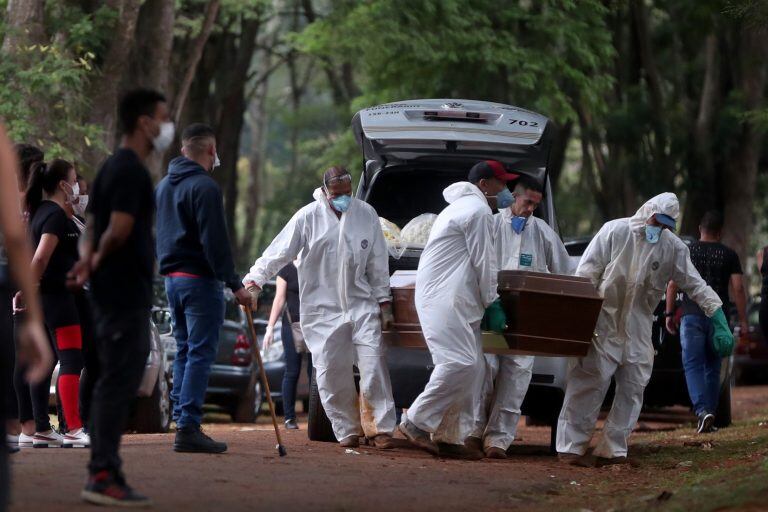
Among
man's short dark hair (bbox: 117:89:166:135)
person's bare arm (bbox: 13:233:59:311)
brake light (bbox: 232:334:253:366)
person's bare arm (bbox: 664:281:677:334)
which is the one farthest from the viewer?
brake light (bbox: 232:334:253:366)

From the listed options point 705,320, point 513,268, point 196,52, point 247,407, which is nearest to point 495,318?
point 513,268

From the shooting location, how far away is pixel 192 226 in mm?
Answer: 10055

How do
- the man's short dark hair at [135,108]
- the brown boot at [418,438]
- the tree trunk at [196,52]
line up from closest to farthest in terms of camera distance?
1. the man's short dark hair at [135,108]
2. the brown boot at [418,438]
3. the tree trunk at [196,52]

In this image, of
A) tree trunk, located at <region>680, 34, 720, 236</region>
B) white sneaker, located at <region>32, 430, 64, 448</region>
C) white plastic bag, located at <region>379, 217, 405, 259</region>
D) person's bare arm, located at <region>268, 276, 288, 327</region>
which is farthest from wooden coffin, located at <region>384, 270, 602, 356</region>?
tree trunk, located at <region>680, 34, 720, 236</region>

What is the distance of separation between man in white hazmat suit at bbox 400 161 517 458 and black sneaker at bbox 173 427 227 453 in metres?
1.64

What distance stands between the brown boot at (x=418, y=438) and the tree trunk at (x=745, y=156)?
52.5 feet

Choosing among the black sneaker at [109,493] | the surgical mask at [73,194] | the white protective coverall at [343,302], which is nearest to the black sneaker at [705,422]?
the white protective coverall at [343,302]

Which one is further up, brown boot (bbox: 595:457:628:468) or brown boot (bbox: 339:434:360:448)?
brown boot (bbox: 339:434:360:448)

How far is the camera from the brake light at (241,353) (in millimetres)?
17250

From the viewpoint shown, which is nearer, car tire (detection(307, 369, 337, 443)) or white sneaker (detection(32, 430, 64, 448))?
white sneaker (detection(32, 430, 64, 448))

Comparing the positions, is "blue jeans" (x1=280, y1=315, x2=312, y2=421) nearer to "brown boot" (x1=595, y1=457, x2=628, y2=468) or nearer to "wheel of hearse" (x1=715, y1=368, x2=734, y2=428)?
"brown boot" (x1=595, y1=457, x2=628, y2=468)

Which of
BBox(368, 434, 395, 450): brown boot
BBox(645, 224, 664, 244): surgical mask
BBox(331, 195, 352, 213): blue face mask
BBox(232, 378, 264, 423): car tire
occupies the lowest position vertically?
BBox(232, 378, 264, 423): car tire

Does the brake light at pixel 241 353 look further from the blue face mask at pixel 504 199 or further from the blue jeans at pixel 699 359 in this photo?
the blue face mask at pixel 504 199

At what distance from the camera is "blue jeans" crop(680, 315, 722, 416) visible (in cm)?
1419
